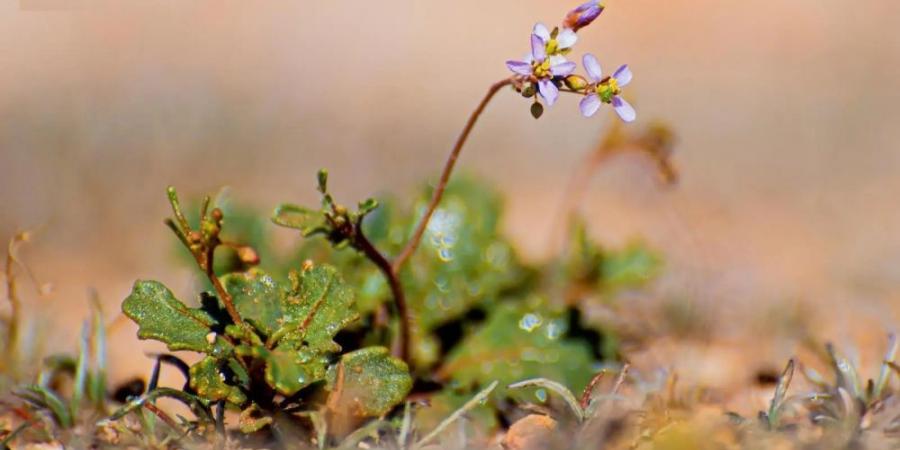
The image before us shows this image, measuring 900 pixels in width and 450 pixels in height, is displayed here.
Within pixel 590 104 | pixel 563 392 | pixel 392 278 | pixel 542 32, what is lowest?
pixel 563 392

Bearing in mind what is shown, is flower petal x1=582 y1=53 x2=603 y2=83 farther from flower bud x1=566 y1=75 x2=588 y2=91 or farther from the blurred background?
the blurred background

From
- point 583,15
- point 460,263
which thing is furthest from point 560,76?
point 460,263

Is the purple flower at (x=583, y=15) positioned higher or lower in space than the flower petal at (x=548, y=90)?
higher

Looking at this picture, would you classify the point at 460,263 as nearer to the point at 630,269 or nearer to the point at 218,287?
the point at 630,269

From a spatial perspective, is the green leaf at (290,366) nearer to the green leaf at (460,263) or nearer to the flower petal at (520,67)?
the flower petal at (520,67)

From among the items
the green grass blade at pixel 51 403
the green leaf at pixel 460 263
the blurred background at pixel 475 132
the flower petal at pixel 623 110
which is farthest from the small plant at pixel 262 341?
the blurred background at pixel 475 132
